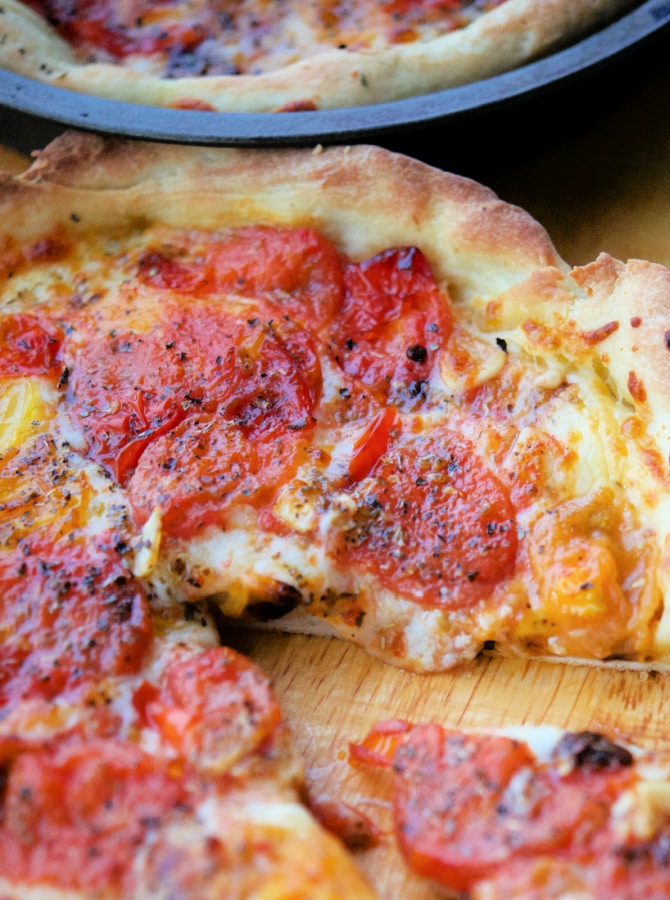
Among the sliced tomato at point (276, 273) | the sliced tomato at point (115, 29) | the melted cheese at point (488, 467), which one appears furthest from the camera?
the sliced tomato at point (115, 29)

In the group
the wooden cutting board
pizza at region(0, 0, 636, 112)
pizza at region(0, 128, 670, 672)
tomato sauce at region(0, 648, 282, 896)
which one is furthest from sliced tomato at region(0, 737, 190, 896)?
pizza at region(0, 0, 636, 112)

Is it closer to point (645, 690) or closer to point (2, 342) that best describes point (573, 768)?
point (645, 690)

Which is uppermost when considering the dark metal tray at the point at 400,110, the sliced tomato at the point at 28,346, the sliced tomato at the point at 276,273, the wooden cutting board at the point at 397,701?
the dark metal tray at the point at 400,110

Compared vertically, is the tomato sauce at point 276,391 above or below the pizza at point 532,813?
above

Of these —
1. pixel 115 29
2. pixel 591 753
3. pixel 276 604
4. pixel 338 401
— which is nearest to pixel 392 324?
pixel 338 401

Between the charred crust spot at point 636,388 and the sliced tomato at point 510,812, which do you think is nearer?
the sliced tomato at point 510,812

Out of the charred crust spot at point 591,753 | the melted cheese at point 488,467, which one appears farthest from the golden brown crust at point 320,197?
the charred crust spot at point 591,753

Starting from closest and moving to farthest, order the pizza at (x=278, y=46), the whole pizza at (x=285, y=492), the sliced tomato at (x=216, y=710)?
the whole pizza at (x=285, y=492), the sliced tomato at (x=216, y=710), the pizza at (x=278, y=46)

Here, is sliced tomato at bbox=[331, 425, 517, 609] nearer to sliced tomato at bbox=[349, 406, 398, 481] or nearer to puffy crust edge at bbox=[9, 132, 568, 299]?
sliced tomato at bbox=[349, 406, 398, 481]

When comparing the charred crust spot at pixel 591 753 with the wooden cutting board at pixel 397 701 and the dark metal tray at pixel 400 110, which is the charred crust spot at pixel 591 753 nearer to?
the wooden cutting board at pixel 397 701
